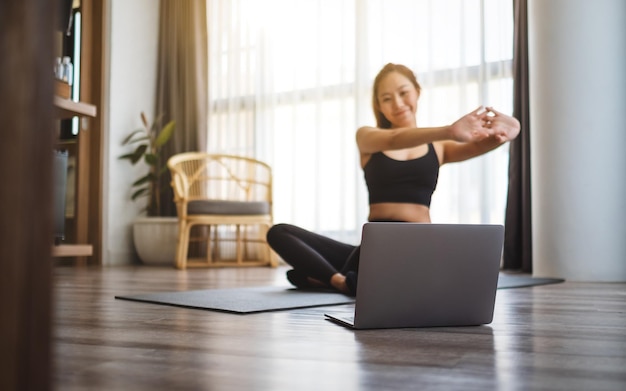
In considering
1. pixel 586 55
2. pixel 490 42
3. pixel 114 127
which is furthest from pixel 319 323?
pixel 114 127

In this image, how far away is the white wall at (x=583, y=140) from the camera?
9.97 feet

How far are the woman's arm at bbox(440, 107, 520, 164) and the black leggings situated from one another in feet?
1.54

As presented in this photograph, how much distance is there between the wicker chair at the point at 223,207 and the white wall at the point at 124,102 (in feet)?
1.58

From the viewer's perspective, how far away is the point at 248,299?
1969mm

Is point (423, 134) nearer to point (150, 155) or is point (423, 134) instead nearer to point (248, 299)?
point (248, 299)

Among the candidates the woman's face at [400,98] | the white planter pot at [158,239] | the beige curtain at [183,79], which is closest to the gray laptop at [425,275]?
the woman's face at [400,98]

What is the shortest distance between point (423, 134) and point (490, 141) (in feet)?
1.25

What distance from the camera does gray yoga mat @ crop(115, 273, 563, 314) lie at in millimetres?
1745

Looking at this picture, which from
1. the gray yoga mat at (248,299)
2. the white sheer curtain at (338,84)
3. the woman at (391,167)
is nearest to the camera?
the gray yoga mat at (248,299)

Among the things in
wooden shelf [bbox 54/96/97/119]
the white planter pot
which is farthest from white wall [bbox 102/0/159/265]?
wooden shelf [bbox 54/96/97/119]

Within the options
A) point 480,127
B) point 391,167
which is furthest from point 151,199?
point 480,127

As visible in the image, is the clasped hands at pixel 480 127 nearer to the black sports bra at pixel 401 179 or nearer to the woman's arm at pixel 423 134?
the woman's arm at pixel 423 134

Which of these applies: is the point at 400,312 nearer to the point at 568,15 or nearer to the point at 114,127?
the point at 568,15

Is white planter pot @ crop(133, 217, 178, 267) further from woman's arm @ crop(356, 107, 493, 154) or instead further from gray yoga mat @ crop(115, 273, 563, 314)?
woman's arm @ crop(356, 107, 493, 154)
